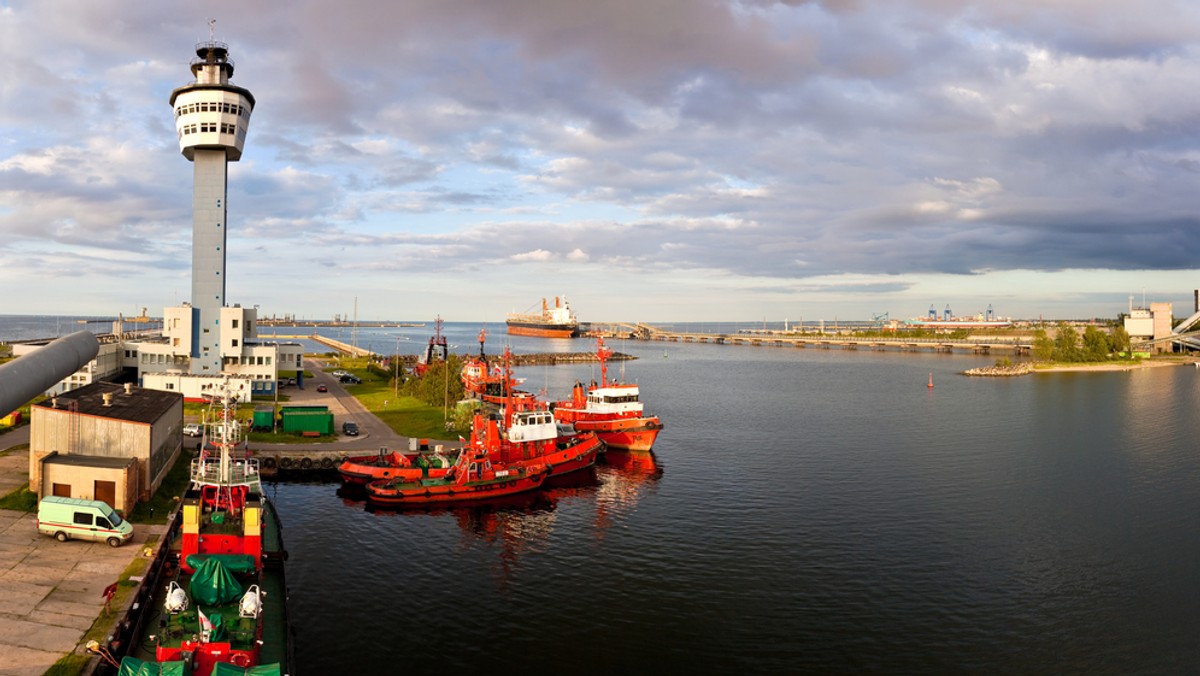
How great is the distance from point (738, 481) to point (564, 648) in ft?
101

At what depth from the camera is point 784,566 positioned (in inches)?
1543

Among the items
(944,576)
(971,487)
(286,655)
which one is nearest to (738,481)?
(971,487)

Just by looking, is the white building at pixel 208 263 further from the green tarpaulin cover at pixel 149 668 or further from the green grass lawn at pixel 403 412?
the green tarpaulin cover at pixel 149 668

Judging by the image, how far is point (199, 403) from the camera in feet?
270

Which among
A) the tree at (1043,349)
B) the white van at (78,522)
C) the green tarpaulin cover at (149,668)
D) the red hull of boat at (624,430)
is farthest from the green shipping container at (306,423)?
the tree at (1043,349)

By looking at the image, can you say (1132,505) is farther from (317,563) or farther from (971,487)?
(317,563)

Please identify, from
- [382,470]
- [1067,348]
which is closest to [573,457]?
[382,470]

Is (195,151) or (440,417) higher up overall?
(195,151)

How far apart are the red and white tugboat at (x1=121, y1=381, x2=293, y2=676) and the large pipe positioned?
9.09m

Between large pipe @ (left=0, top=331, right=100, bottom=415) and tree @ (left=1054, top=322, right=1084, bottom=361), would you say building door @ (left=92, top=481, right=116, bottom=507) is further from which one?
tree @ (left=1054, top=322, right=1084, bottom=361)

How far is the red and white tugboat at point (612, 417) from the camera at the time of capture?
230ft

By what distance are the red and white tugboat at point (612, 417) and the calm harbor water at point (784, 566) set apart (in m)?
2.53

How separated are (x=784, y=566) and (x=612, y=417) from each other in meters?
35.7

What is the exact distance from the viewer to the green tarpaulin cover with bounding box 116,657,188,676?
853 inches
